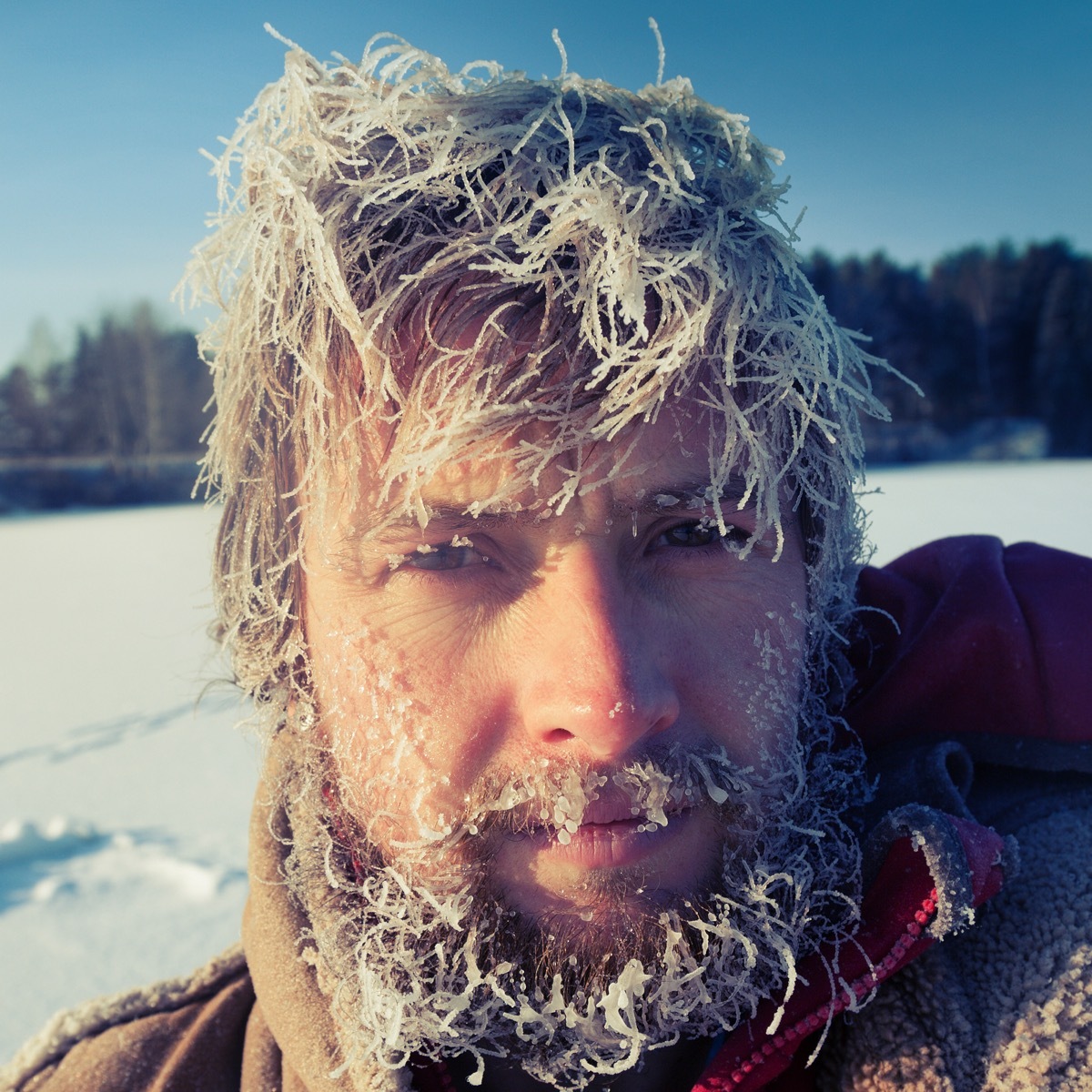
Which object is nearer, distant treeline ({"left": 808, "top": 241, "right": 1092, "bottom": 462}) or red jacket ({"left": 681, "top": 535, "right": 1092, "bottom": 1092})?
red jacket ({"left": 681, "top": 535, "right": 1092, "bottom": 1092})

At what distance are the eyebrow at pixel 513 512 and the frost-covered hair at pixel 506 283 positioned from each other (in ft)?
0.08

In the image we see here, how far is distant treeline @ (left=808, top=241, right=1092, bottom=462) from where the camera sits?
877 inches

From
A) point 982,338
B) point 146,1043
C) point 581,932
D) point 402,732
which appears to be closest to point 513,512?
point 402,732

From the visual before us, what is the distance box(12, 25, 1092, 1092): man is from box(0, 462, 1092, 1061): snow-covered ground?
478 millimetres

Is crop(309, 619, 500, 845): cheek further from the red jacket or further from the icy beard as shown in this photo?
the red jacket

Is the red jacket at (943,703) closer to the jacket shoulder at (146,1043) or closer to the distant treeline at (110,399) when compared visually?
the jacket shoulder at (146,1043)

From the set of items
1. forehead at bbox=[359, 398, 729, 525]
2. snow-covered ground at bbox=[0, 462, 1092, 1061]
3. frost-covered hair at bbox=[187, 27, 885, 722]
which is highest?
frost-covered hair at bbox=[187, 27, 885, 722]

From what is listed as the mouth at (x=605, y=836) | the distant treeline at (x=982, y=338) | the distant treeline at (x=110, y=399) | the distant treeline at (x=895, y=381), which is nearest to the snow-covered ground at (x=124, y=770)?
the mouth at (x=605, y=836)

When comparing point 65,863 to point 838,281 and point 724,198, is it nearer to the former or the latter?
point 724,198

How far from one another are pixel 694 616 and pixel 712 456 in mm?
224

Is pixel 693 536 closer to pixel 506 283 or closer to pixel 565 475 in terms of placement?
pixel 565 475

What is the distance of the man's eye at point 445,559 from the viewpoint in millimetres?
1099

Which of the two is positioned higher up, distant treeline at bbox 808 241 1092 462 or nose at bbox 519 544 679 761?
distant treeline at bbox 808 241 1092 462

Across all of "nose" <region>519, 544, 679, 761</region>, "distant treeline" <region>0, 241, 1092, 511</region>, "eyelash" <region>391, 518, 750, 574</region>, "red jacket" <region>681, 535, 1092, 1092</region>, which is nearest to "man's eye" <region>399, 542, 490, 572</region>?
"eyelash" <region>391, 518, 750, 574</region>
